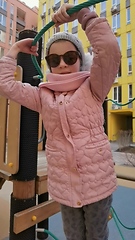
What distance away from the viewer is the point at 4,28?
7.89m

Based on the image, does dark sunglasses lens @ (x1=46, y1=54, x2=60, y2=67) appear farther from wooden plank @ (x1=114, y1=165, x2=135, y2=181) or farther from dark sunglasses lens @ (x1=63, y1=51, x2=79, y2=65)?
wooden plank @ (x1=114, y1=165, x2=135, y2=181)

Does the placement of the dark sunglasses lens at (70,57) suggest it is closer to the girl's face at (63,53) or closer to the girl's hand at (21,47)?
the girl's face at (63,53)

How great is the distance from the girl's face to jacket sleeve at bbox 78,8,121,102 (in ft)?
0.23

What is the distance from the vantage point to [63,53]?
1.61 feet

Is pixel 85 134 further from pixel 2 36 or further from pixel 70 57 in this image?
pixel 2 36

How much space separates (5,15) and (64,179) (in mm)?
9023

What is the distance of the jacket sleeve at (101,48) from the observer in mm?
405

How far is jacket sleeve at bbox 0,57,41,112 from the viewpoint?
514mm

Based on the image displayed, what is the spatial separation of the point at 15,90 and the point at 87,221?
1.21ft

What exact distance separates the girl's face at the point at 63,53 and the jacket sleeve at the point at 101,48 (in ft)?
0.23

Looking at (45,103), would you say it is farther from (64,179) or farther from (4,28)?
(4,28)

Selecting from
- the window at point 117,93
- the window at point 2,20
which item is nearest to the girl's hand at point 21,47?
the window at point 117,93

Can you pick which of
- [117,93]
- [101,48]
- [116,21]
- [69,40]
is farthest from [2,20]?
[101,48]

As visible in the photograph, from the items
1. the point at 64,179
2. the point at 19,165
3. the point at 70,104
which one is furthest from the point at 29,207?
the point at 70,104
